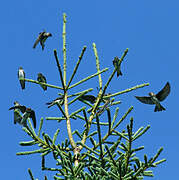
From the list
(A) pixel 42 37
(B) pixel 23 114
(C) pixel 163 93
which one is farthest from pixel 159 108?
(A) pixel 42 37

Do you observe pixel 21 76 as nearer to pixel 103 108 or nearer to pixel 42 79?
pixel 42 79

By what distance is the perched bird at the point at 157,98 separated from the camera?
492 centimetres

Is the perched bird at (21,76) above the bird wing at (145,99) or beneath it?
above

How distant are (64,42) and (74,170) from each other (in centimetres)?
207

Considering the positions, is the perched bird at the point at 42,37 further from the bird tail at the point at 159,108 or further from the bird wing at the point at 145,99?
the bird tail at the point at 159,108

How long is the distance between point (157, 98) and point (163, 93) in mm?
132

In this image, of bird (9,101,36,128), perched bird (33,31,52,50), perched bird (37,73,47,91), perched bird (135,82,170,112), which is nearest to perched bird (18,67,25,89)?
perched bird (37,73,47,91)

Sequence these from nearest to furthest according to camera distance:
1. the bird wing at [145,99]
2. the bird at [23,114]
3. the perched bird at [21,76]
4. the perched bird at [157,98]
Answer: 1. the bird at [23,114]
2. the perched bird at [157,98]
3. the bird wing at [145,99]
4. the perched bird at [21,76]

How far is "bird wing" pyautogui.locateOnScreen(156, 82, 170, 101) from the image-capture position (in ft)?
15.9

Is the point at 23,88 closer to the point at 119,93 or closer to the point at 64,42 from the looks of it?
the point at 64,42

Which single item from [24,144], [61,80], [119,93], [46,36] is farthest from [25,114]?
[46,36]

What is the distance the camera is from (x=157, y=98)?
504 cm

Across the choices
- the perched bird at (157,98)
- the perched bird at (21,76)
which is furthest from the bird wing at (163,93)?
the perched bird at (21,76)

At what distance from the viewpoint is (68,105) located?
5.33 m
